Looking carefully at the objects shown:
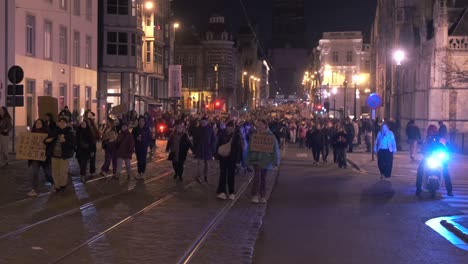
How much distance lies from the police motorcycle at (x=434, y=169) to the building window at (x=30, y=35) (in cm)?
2387

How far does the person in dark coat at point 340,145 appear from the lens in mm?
26172

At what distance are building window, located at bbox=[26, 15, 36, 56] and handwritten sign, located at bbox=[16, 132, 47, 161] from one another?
68.7ft

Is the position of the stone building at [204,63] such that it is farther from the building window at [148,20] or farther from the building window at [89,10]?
the building window at [89,10]

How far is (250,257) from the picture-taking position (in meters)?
9.20

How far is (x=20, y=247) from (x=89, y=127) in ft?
31.2

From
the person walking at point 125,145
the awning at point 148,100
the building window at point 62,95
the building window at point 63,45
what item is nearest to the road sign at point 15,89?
the person walking at point 125,145

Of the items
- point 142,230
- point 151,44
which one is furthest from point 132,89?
point 142,230

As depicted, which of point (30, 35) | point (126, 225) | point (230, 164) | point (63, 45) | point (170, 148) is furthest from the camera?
point (63, 45)

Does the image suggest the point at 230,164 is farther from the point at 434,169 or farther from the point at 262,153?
the point at 434,169

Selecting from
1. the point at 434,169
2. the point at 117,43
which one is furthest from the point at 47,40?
the point at 434,169

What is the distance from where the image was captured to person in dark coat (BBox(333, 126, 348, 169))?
85.9 feet

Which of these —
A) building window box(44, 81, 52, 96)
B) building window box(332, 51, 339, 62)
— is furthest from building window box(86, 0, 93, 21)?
building window box(332, 51, 339, 62)

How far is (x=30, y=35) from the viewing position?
35.7m

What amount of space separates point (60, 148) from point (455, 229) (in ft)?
27.9
